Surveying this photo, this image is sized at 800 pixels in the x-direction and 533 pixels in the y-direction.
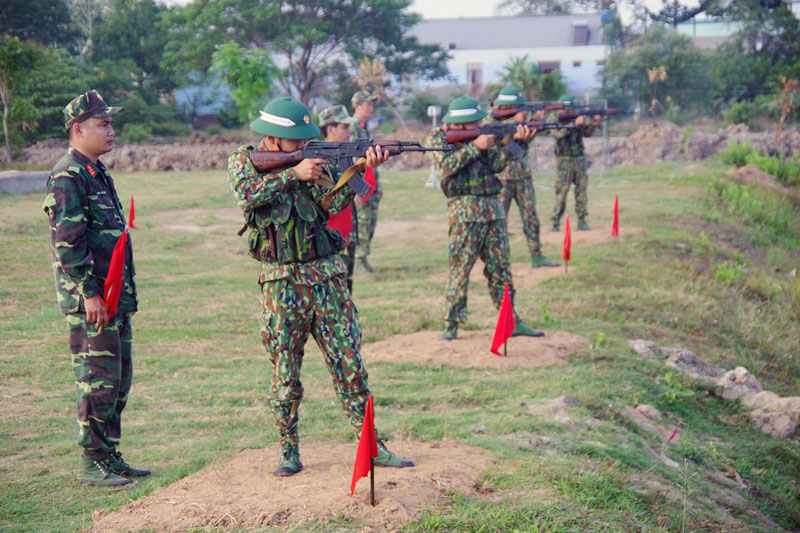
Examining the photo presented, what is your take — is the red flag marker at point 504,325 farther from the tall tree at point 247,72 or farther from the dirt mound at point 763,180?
the tall tree at point 247,72

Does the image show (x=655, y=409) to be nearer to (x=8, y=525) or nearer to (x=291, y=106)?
(x=291, y=106)

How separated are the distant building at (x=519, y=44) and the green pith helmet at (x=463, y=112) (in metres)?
31.1

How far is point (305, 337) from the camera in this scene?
4.92 metres

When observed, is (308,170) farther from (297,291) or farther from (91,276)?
(91,276)

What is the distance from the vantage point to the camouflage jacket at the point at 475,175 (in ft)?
25.3

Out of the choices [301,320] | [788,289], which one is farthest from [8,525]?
[788,289]

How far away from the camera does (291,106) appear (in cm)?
480

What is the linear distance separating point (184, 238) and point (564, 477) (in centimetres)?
1050

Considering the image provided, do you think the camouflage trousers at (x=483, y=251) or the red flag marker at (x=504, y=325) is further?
the camouflage trousers at (x=483, y=251)

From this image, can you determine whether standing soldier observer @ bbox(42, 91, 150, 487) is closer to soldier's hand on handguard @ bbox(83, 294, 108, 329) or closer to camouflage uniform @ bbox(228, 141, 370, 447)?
soldier's hand on handguard @ bbox(83, 294, 108, 329)

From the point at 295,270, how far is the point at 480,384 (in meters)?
3.06

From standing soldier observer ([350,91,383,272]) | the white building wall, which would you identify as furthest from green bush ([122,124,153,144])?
standing soldier observer ([350,91,383,272])

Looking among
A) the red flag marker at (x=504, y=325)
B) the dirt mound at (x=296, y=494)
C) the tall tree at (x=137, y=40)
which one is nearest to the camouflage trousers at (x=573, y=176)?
the red flag marker at (x=504, y=325)

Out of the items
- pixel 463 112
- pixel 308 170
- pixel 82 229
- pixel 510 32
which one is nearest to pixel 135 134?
pixel 510 32
